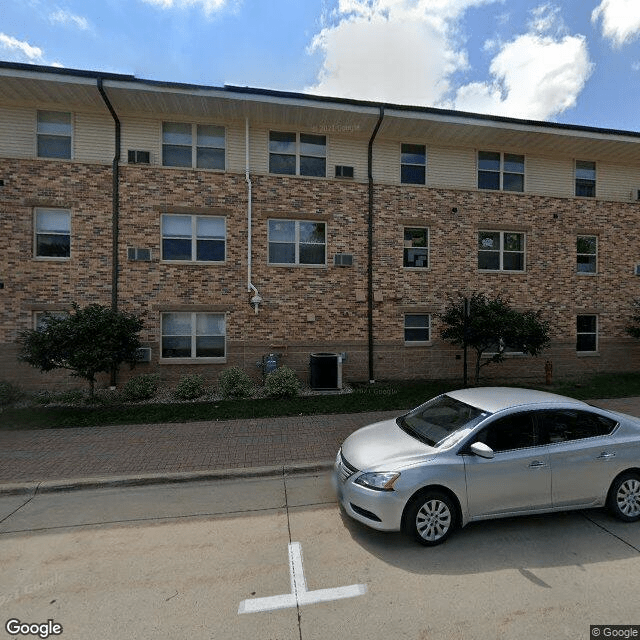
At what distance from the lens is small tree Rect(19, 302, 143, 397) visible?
8.21m

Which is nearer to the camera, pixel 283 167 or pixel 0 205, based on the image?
pixel 0 205

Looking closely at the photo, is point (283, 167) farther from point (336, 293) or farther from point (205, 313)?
point (205, 313)

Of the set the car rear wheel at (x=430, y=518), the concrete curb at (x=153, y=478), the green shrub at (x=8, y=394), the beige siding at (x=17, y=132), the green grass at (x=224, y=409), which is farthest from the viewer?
the beige siding at (x=17, y=132)

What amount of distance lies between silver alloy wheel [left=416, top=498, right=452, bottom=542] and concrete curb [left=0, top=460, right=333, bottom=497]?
6.69 feet

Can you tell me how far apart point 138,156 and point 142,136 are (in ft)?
2.24

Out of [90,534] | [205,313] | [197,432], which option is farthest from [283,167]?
[90,534]

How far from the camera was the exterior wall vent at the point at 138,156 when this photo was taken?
10.8 m

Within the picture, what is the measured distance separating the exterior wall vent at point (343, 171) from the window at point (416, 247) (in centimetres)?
266

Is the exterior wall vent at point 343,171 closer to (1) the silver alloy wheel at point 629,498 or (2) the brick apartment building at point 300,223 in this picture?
(2) the brick apartment building at point 300,223

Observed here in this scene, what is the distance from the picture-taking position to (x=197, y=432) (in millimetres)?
6848

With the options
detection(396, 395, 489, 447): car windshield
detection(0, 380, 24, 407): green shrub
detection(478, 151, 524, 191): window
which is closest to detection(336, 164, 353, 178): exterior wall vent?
detection(478, 151, 524, 191): window

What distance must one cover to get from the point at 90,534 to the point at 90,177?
10434mm

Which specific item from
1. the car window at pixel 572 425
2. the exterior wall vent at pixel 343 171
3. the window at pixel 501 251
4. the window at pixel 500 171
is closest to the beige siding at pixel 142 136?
the exterior wall vent at pixel 343 171

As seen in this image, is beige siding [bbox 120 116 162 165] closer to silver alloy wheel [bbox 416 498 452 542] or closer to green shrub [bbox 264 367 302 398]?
green shrub [bbox 264 367 302 398]
